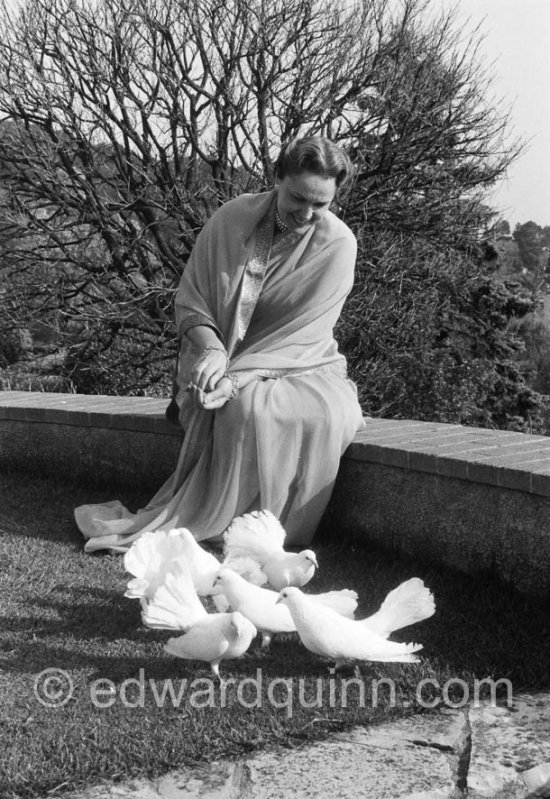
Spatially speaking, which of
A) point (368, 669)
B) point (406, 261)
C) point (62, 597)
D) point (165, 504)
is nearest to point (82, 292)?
point (406, 261)

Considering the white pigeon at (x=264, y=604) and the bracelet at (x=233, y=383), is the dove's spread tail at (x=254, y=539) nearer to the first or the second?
the white pigeon at (x=264, y=604)

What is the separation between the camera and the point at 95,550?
14.3 feet

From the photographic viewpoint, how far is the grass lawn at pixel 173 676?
8.23 feet

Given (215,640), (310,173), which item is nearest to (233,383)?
(310,173)

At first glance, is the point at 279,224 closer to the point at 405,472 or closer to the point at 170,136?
the point at 405,472

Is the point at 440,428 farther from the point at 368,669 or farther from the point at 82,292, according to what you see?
the point at 82,292

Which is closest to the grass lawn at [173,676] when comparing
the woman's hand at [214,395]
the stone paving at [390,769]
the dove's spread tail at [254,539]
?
the stone paving at [390,769]

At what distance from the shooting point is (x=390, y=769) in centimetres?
240

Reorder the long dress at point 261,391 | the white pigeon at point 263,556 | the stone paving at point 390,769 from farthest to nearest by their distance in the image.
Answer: the long dress at point 261,391
the white pigeon at point 263,556
the stone paving at point 390,769

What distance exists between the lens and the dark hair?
4.10 m

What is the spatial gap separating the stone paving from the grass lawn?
0.30 feet

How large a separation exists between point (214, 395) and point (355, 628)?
156 cm

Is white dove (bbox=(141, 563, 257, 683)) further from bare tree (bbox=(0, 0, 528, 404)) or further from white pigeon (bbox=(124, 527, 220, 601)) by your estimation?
bare tree (bbox=(0, 0, 528, 404))

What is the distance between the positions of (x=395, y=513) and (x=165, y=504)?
1.05 metres
